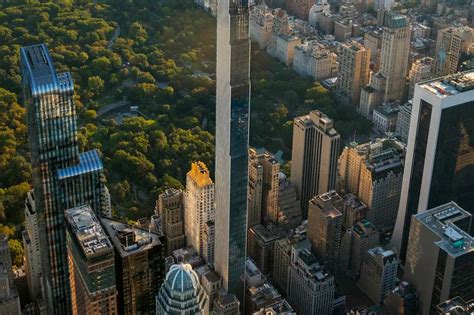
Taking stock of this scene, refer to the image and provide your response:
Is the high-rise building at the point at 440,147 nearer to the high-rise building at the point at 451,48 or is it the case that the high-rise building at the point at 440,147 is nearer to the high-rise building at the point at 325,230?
the high-rise building at the point at 325,230

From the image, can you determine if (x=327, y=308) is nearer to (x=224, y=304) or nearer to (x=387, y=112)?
(x=224, y=304)

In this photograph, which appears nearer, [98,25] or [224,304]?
[224,304]

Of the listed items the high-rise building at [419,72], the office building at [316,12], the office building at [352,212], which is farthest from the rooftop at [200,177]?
the office building at [316,12]

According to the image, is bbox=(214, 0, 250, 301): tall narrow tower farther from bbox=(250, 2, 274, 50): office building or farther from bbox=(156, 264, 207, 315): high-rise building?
bbox=(250, 2, 274, 50): office building

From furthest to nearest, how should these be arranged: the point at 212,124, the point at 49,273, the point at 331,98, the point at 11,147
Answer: the point at 331,98, the point at 212,124, the point at 11,147, the point at 49,273

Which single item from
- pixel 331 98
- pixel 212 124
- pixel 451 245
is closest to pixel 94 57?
pixel 212 124

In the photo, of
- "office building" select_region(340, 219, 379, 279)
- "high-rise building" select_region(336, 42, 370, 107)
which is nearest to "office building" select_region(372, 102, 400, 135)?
"high-rise building" select_region(336, 42, 370, 107)
